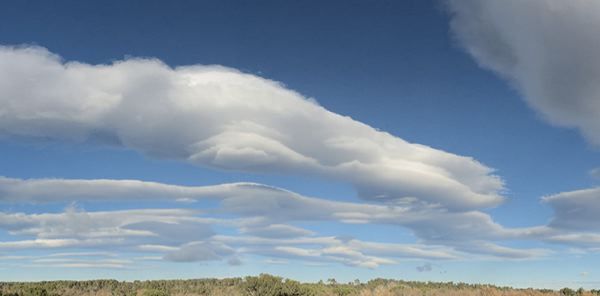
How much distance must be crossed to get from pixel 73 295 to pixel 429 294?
4881 cm

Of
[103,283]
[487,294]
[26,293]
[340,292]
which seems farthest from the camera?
[103,283]

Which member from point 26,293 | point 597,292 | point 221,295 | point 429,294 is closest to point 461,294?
point 429,294

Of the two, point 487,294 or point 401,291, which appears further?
point 401,291

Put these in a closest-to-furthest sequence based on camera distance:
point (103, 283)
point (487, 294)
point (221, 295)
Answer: point (487, 294) → point (221, 295) → point (103, 283)

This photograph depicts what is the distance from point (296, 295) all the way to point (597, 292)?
29.4m

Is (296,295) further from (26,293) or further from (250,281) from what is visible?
(26,293)

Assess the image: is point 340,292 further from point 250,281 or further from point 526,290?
point 526,290

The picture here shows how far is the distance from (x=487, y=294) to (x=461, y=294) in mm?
4146

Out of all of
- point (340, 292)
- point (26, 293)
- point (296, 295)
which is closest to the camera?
point (296, 295)

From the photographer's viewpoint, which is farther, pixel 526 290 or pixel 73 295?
pixel 73 295

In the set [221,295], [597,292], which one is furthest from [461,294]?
[221,295]

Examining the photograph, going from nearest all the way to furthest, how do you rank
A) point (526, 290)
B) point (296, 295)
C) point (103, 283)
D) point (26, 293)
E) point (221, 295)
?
1. point (526, 290)
2. point (296, 295)
3. point (26, 293)
4. point (221, 295)
5. point (103, 283)

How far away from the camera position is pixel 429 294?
56844 mm

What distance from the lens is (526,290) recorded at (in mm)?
54594
